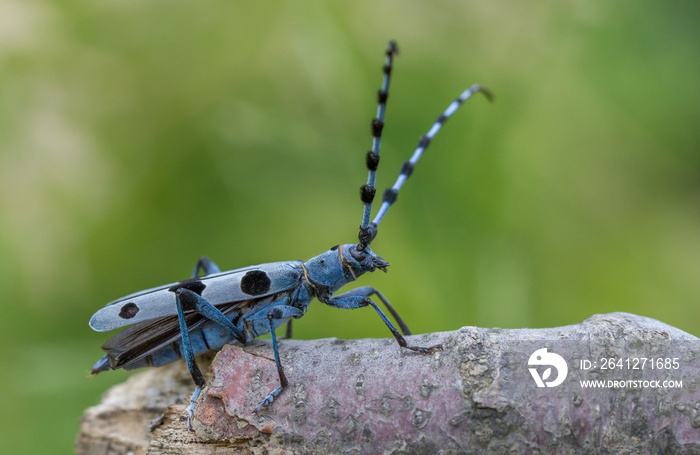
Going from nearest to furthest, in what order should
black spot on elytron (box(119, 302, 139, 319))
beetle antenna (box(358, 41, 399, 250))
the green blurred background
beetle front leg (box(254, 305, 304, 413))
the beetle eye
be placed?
beetle front leg (box(254, 305, 304, 413)) < beetle antenna (box(358, 41, 399, 250)) < black spot on elytron (box(119, 302, 139, 319)) < the beetle eye < the green blurred background

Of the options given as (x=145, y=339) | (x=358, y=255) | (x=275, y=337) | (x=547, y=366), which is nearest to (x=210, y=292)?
(x=145, y=339)

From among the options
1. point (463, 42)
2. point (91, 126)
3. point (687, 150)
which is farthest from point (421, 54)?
point (91, 126)

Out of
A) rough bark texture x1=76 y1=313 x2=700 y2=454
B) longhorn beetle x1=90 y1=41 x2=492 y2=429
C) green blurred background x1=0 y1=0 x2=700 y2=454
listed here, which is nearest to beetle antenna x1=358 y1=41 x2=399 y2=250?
longhorn beetle x1=90 y1=41 x2=492 y2=429

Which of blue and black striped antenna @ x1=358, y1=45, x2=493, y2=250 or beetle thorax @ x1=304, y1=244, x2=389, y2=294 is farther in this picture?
beetle thorax @ x1=304, y1=244, x2=389, y2=294

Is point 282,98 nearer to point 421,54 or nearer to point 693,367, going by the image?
point 421,54

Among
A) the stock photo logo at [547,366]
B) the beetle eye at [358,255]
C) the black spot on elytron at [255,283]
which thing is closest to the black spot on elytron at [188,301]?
the black spot on elytron at [255,283]

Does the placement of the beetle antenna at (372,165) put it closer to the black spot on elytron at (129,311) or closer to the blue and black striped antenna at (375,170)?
the blue and black striped antenna at (375,170)

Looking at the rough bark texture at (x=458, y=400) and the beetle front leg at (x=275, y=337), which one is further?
the beetle front leg at (x=275, y=337)

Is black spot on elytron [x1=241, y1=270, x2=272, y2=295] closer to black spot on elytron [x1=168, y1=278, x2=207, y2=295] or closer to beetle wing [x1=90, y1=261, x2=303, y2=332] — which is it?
beetle wing [x1=90, y1=261, x2=303, y2=332]
